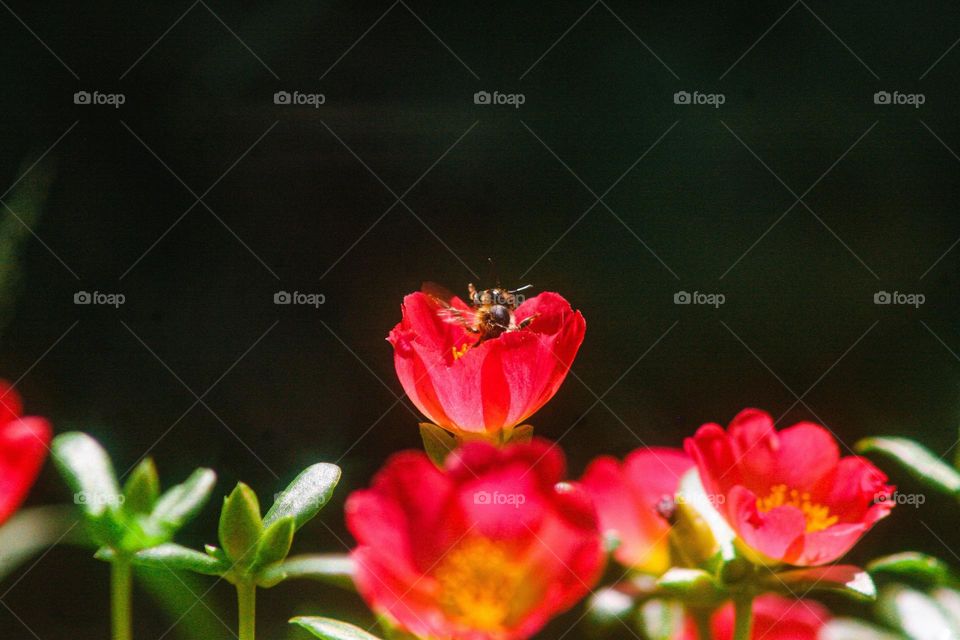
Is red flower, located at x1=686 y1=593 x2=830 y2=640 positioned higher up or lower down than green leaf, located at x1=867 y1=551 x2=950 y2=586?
lower down

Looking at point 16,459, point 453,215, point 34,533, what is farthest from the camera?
point 453,215

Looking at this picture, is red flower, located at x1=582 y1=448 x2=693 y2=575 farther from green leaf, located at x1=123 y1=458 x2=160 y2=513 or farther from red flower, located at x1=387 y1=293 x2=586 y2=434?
green leaf, located at x1=123 y1=458 x2=160 y2=513

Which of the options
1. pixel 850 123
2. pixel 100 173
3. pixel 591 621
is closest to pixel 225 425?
pixel 100 173

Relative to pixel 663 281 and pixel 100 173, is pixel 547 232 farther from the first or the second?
pixel 100 173

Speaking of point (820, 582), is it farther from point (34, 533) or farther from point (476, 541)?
point (34, 533)

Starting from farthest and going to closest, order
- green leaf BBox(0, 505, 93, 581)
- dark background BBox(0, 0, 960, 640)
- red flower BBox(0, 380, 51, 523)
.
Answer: dark background BBox(0, 0, 960, 640) < green leaf BBox(0, 505, 93, 581) < red flower BBox(0, 380, 51, 523)

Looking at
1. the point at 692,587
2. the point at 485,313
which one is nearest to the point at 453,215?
the point at 485,313

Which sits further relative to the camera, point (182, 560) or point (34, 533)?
point (34, 533)

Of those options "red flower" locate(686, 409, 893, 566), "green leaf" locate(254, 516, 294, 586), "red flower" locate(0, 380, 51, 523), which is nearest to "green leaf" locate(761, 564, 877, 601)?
"red flower" locate(686, 409, 893, 566)
